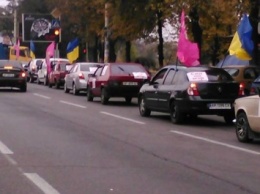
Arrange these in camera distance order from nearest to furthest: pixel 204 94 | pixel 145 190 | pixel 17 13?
pixel 145 190 → pixel 204 94 → pixel 17 13

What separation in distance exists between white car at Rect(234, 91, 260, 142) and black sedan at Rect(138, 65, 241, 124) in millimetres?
3651

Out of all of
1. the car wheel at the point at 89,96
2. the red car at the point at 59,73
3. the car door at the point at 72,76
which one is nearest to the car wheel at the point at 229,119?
the car wheel at the point at 89,96

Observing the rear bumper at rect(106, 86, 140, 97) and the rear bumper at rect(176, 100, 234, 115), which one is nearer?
the rear bumper at rect(176, 100, 234, 115)

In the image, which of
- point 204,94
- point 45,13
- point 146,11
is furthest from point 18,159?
point 45,13

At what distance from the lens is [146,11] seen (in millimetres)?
38219

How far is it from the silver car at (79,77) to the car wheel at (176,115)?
50.5ft

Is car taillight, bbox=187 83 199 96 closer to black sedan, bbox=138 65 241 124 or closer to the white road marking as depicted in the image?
black sedan, bbox=138 65 241 124

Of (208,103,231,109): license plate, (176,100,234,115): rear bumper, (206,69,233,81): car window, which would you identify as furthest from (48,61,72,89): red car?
(208,103,231,109): license plate

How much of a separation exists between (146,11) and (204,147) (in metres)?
22.5

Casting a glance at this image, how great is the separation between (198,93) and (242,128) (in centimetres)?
400

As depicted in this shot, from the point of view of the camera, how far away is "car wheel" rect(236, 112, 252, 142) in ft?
55.4

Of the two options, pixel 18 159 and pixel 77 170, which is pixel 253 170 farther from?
pixel 18 159

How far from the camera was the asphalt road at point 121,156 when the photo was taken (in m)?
11.3

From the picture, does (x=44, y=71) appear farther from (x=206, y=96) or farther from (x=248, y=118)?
(x=248, y=118)
